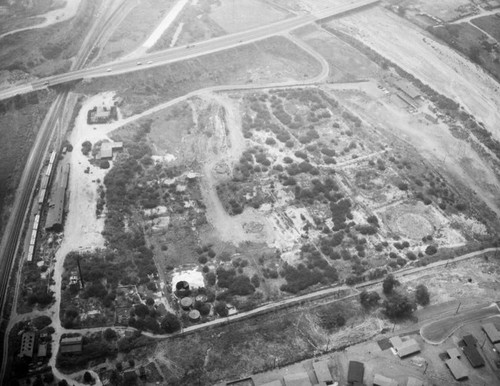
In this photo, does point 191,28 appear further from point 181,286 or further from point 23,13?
point 181,286

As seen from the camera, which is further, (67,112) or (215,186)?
(67,112)

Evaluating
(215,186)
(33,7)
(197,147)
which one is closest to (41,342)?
(215,186)

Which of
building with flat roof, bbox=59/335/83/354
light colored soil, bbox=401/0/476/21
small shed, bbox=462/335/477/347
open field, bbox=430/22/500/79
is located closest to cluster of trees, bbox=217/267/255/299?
building with flat roof, bbox=59/335/83/354

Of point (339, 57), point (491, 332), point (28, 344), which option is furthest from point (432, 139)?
point (28, 344)

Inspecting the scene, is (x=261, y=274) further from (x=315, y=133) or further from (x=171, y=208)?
(x=315, y=133)

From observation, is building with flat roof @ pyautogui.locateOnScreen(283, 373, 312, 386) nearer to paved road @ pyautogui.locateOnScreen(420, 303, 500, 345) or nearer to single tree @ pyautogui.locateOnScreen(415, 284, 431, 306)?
paved road @ pyautogui.locateOnScreen(420, 303, 500, 345)

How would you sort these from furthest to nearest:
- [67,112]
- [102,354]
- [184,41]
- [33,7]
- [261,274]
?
[33,7], [184,41], [67,112], [261,274], [102,354]
